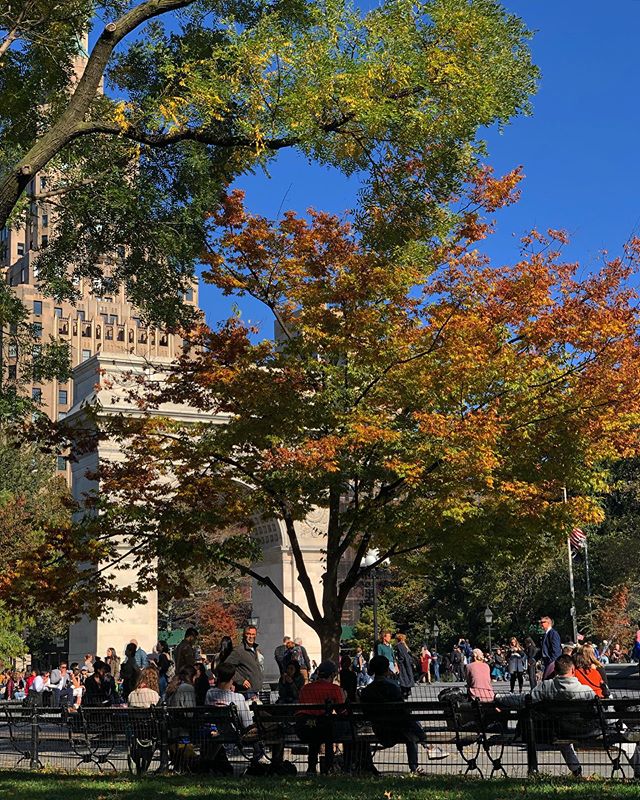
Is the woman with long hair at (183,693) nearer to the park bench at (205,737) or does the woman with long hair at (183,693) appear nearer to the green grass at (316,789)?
the park bench at (205,737)

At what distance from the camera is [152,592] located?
1303 inches

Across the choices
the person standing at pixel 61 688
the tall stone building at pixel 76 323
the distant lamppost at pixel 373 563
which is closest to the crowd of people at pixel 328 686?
the distant lamppost at pixel 373 563

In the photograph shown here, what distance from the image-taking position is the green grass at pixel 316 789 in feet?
30.8

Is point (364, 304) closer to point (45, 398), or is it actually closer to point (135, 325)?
point (45, 398)

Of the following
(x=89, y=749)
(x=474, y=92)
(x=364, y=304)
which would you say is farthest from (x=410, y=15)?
(x=89, y=749)

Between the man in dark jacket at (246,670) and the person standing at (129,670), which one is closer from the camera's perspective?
the man in dark jacket at (246,670)

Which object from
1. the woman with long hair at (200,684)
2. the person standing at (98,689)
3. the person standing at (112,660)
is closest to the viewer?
the woman with long hair at (200,684)

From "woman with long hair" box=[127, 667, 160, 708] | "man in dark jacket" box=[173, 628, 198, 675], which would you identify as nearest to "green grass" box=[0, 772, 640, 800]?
"woman with long hair" box=[127, 667, 160, 708]

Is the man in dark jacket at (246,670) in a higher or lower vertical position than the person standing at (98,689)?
higher

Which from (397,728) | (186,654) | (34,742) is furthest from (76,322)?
(397,728)

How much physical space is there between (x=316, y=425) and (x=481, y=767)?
20.2ft

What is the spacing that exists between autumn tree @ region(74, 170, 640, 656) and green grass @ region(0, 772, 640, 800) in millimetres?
5928

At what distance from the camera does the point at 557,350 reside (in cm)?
1981

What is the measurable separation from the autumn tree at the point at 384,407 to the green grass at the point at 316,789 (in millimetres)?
5928
